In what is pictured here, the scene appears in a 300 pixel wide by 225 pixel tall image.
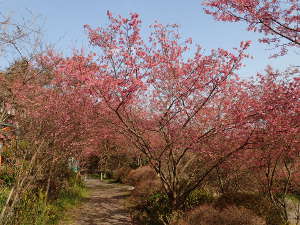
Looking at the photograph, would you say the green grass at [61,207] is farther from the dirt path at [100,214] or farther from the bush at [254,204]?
the bush at [254,204]

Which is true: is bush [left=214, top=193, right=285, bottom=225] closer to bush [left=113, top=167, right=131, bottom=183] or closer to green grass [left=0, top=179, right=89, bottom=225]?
green grass [left=0, top=179, right=89, bottom=225]

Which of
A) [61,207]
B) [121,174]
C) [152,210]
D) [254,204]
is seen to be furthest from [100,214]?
[121,174]

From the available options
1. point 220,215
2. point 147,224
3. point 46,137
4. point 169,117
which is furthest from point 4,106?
point 220,215

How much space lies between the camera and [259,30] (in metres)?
5.84

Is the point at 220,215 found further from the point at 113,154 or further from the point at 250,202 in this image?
the point at 113,154

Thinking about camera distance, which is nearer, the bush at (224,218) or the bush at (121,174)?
the bush at (224,218)

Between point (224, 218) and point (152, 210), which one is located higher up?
point (224, 218)

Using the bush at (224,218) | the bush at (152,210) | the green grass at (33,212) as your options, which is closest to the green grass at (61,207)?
the green grass at (33,212)

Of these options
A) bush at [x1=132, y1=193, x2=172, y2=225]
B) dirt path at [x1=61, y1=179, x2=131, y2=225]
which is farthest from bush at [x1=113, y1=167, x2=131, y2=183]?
bush at [x1=132, y1=193, x2=172, y2=225]

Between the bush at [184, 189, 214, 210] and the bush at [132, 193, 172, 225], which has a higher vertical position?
the bush at [184, 189, 214, 210]

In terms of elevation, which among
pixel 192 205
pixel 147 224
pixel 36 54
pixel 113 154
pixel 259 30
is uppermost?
pixel 36 54

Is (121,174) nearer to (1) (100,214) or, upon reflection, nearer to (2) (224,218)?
(1) (100,214)

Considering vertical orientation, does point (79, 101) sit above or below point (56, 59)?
below

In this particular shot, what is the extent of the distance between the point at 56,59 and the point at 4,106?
105 inches
